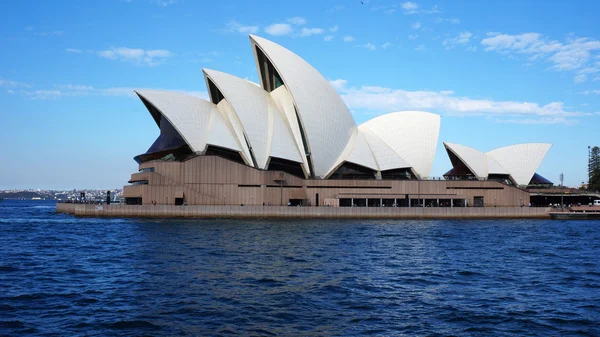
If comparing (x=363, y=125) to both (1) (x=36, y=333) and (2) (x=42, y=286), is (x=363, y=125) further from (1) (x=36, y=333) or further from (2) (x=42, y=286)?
(1) (x=36, y=333)

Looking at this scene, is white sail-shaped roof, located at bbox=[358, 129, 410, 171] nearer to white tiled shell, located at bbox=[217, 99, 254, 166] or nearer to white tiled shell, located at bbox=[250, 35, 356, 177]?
white tiled shell, located at bbox=[250, 35, 356, 177]

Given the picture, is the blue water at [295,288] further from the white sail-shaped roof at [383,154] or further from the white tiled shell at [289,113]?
the white sail-shaped roof at [383,154]

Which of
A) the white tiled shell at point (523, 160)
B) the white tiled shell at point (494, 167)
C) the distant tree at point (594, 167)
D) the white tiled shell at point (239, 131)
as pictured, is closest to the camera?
the white tiled shell at point (239, 131)

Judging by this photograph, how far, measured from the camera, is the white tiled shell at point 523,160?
80562 millimetres

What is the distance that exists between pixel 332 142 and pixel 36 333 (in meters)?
58.2

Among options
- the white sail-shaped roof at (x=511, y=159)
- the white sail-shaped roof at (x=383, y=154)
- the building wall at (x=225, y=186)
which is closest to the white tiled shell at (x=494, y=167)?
the white sail-shaped roof at (x=511, y=159)

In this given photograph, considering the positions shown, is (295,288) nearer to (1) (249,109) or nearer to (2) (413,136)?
(1) (249,109)

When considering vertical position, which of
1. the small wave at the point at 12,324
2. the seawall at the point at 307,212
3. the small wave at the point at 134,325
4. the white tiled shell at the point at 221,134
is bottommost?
the small wave at the point at 134,325

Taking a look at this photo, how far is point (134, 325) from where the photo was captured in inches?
584

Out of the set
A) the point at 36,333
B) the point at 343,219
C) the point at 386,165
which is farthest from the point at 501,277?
the point at 386,165

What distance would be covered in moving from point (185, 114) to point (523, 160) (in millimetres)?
49410

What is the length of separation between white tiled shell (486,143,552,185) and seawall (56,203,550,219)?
33.0ft

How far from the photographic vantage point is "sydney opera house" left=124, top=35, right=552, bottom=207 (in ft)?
216

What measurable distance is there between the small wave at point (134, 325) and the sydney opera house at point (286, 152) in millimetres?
50882
